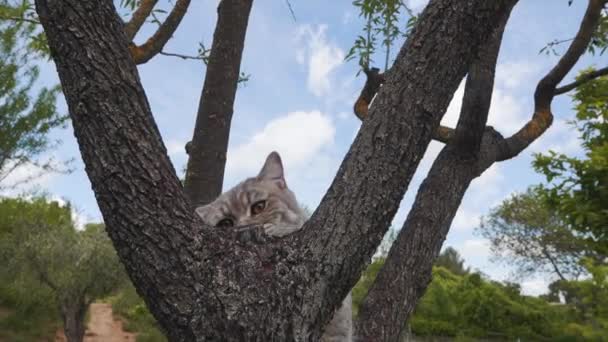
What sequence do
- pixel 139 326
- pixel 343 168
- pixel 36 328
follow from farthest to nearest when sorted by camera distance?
pixel 139 326 → pixel 36 328 → pixel 343 168

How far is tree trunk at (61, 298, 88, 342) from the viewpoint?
11391 mm

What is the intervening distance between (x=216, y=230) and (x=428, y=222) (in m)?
1.34

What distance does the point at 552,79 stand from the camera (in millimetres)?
3910

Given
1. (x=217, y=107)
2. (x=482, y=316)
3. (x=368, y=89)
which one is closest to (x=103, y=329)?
(x=482, y=316)

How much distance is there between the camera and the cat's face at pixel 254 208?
2357mm

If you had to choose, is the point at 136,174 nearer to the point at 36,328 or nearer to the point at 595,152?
the point at 595,152

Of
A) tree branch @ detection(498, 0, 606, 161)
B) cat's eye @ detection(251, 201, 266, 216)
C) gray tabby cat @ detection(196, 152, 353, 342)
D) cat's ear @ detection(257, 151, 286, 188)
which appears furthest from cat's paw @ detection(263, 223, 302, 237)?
tree branch @ detection(498, 0, 606, 161)

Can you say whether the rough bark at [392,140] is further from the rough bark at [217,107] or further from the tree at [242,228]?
the rough bark at [217,107]

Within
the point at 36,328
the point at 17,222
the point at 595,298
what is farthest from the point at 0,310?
the point at 595,298

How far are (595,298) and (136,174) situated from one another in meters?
8.98

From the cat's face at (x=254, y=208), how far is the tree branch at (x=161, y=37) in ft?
4.35

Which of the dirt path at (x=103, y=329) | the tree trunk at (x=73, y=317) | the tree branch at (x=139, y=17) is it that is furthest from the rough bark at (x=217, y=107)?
the dirt path at (x=103, y=329)

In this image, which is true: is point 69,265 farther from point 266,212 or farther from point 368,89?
point 266,212

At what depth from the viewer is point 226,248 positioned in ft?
5.06
